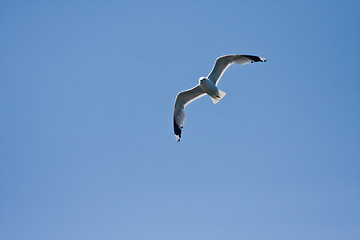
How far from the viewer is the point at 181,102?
13203mm

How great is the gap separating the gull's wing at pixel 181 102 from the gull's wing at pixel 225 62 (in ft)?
2.18

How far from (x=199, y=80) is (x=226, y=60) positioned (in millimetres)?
994

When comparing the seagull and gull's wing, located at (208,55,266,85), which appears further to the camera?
the seagull

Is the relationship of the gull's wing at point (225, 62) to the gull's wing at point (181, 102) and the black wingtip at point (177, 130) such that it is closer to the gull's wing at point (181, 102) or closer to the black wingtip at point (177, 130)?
the gull's wing at point (181, 102)

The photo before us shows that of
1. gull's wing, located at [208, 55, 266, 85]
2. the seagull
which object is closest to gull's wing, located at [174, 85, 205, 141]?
the seagull

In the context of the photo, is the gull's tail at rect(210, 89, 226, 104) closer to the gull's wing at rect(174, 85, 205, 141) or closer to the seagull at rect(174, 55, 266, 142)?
the seagull at rect(174, 55, 266, 142)

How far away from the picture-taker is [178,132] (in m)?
13.5

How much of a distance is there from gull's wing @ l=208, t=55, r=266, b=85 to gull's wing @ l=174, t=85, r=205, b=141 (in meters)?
0.67

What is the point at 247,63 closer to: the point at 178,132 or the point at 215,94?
the point at 215,94

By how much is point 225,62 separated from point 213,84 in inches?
30.5

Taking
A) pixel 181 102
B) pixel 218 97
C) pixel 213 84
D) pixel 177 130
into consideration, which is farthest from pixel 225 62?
pixel 177 130

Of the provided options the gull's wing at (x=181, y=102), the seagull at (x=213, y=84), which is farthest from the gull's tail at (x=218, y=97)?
the gull's wing at (x=181, y=102)

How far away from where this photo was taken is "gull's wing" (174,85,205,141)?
12938 millimetres

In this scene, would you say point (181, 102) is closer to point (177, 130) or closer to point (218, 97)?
point (177, 130)
